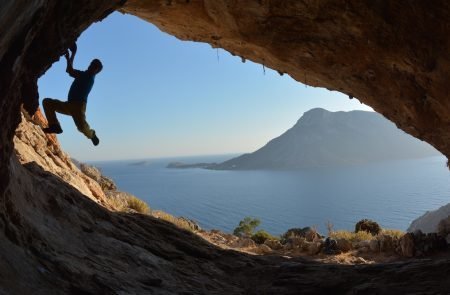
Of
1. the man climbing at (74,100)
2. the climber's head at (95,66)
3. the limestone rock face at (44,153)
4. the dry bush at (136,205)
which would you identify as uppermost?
the climber's head at (95,66)

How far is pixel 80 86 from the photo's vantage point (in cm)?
933

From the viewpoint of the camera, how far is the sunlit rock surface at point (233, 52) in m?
5.89

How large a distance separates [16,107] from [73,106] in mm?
2629

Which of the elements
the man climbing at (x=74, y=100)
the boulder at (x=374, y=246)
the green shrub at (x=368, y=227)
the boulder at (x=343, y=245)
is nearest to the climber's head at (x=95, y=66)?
the man climbing at (x=74, y=100)

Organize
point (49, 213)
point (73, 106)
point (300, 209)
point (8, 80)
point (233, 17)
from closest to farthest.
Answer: point (8, 80)
point (49, 213)
point (73, 106)
point (233, 17)
point (300, 209)

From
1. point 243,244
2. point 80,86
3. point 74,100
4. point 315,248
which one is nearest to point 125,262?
point 74,100

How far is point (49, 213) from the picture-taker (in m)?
8.23

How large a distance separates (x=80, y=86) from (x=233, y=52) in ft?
26.3

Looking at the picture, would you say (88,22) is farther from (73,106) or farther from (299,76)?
(299,76)

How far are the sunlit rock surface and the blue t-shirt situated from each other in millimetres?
1040

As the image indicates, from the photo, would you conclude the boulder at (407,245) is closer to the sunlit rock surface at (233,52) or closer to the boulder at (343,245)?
the boulder at (343,245)

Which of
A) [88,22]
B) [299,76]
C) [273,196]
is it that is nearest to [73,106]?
[88,22]

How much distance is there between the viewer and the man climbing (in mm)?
9172

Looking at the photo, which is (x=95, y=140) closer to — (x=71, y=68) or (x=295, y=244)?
(x=71, y=68)
